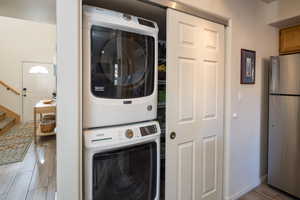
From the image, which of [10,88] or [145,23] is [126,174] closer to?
[145,23]

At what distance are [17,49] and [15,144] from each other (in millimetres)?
4113

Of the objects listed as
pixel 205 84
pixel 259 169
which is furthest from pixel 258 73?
pixel 259 169

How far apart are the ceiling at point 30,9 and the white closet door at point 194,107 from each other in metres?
1.27

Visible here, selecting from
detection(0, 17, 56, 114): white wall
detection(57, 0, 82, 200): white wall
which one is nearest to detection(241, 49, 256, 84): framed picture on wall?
detection(57, 0, 82, 200): white wall

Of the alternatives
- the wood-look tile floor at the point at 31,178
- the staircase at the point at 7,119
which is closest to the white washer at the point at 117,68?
the wood-look tile floor at the point at 31,178

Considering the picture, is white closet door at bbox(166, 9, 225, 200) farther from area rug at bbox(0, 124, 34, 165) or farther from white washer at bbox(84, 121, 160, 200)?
area rug at bbox(0, 124, 34, 165)

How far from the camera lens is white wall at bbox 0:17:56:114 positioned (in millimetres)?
6023

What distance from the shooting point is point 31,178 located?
2521mm

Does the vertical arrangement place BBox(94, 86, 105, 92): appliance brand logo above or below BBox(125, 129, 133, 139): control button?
above

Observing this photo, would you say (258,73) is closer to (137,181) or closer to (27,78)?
(137,181)

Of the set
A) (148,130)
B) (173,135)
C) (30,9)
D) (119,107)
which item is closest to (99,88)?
(119,107)

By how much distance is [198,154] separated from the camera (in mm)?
1747

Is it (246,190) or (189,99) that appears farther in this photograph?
(246,190)

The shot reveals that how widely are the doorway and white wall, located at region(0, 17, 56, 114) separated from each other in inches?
5.8
